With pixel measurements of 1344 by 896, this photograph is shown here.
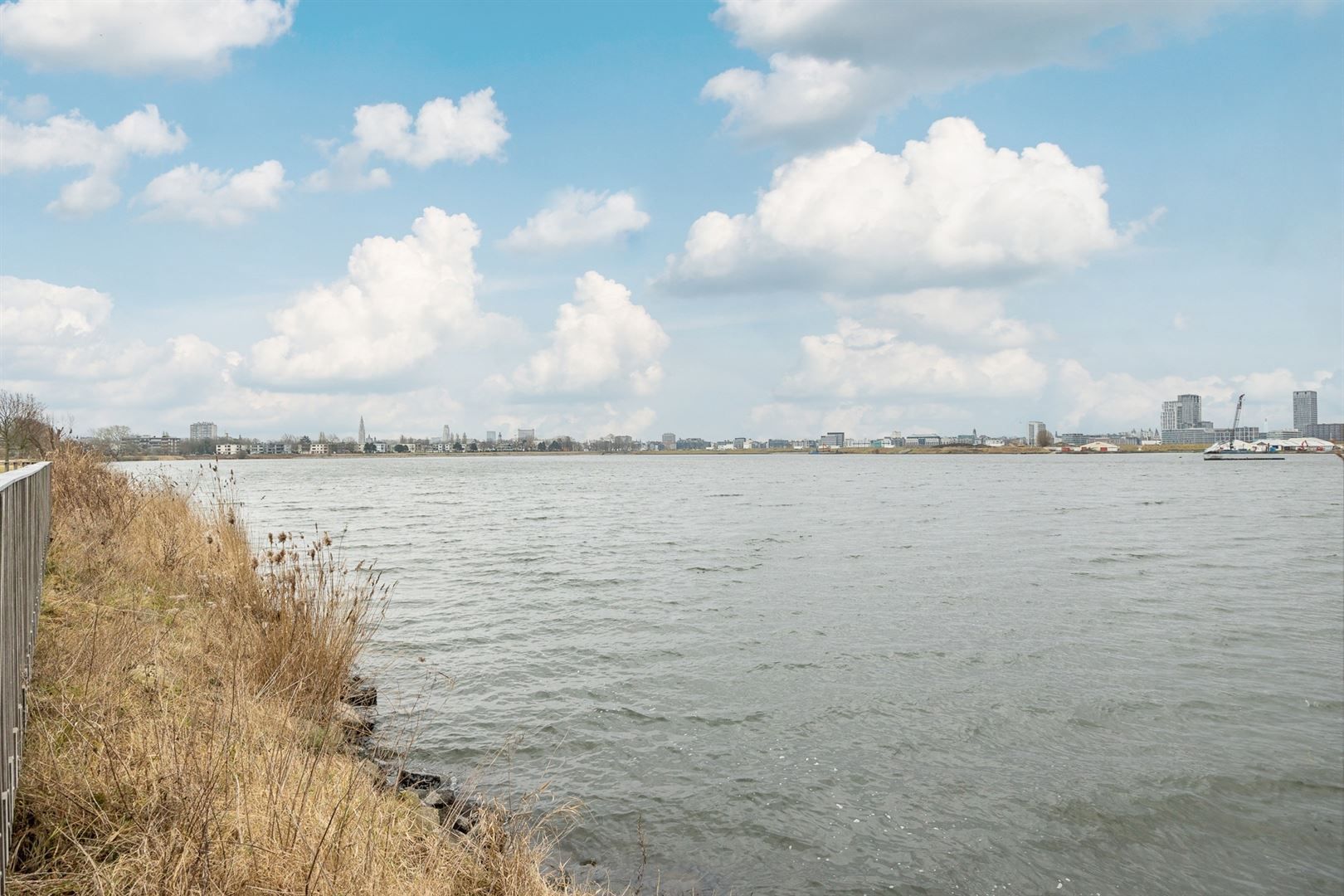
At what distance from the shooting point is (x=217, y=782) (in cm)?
448

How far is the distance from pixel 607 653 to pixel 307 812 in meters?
9.01

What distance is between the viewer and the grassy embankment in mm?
4141

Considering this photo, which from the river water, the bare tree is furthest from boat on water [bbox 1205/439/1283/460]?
the bare tree

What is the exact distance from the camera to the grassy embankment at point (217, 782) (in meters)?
4.14

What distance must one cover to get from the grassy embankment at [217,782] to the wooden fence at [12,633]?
0.37m

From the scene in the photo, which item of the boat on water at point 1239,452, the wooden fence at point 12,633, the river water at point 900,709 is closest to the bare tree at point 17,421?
the river water at point 900,709

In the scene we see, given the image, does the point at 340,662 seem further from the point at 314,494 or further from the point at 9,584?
the point at 314,494

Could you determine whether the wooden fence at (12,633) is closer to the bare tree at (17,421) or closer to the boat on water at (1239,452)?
the bare tree at (17,421)

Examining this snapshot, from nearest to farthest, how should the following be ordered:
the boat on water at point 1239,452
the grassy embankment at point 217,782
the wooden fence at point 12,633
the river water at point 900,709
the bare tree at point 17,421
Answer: the wooden fence at point 12,633 < the grassy embankment at point 217,782 < the river water at point 900,709 < the bare tree at point 17,421 < the boat on water at point 1239,452

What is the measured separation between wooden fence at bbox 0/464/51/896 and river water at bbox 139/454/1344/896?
3.53m

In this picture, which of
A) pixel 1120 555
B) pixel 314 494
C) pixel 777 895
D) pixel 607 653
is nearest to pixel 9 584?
pixel 777 895

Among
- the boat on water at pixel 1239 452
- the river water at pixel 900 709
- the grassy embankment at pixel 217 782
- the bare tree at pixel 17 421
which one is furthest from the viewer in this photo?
the boat on water at pixel 1239 452

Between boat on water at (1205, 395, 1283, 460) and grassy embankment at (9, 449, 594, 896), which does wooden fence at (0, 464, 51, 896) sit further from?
boat on water at (1205, 395, 1283, 460)

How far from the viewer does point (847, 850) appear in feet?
24.2
